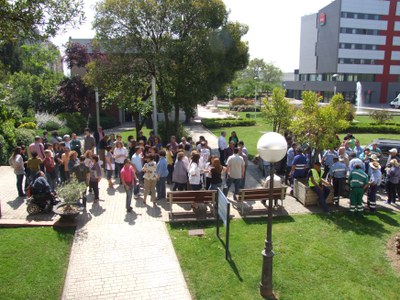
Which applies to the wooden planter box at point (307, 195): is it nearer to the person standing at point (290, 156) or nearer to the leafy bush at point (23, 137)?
the person standing at point (290, 156)

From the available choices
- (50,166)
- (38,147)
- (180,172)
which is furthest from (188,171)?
(38,147)

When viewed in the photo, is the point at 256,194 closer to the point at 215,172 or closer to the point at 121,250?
the point at 215,172

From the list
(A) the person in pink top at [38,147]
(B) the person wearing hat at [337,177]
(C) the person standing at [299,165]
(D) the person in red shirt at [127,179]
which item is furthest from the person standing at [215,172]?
(A) the person in pink top at [38,147]

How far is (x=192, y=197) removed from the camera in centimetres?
1010

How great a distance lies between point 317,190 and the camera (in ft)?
36.1

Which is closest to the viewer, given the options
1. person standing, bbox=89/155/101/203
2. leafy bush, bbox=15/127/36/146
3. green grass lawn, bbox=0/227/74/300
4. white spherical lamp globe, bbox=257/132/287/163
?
white spherical lamp globe, bbox=257/132/287/163

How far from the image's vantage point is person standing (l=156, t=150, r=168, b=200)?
11414 mm

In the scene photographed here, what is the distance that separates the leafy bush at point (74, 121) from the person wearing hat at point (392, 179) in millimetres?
21415

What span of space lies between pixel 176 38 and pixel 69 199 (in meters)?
12.2

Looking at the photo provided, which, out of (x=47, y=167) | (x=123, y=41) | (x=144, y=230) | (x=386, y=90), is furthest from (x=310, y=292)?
(x=386, y=90)

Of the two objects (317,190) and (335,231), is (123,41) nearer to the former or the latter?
(317,190)

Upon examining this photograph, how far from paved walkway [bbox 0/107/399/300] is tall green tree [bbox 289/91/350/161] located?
218cm

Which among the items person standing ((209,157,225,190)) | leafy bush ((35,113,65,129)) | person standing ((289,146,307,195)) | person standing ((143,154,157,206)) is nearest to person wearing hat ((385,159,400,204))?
person standing ((289,146,307,195))

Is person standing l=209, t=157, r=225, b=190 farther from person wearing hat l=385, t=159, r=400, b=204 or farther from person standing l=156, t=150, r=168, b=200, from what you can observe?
person wearing hat l=385, t=159, r=400, b=204
